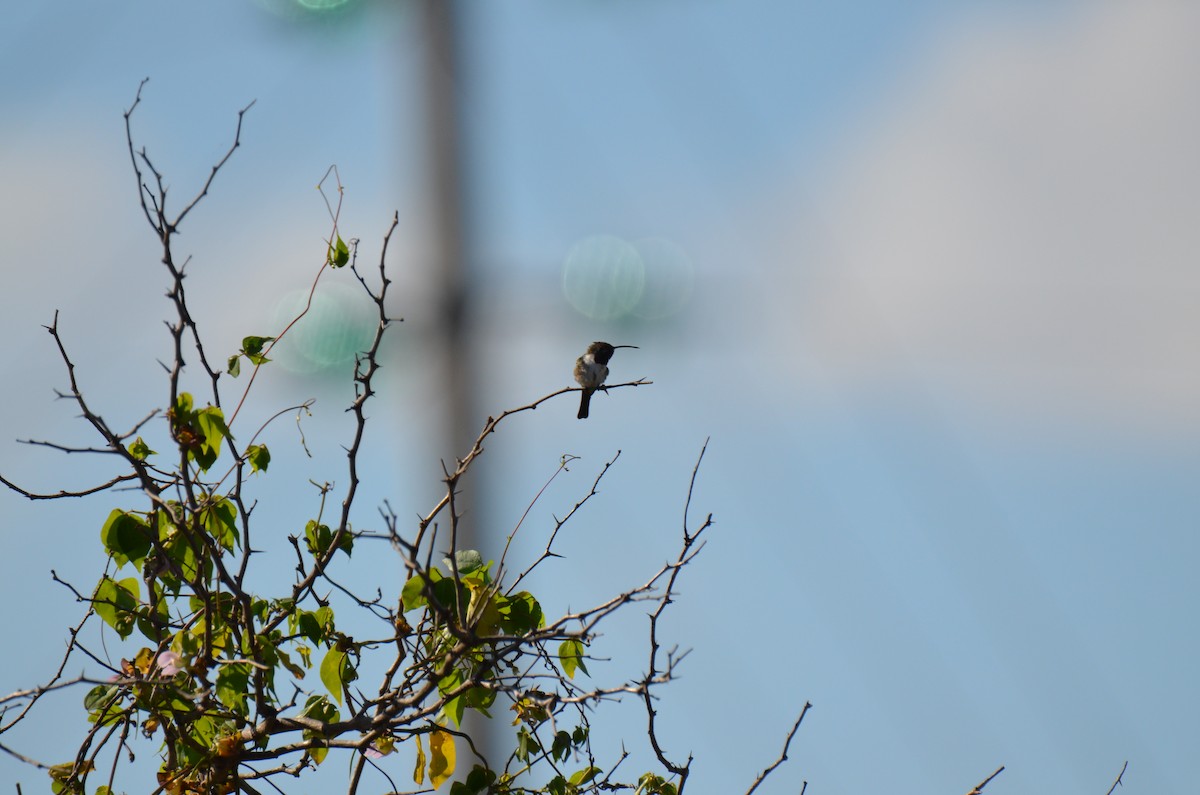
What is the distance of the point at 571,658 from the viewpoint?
145 inches

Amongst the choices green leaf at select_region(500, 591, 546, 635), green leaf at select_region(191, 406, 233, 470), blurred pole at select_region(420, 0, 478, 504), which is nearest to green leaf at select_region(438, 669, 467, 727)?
green leaf at select_region(500, 591, 546, 635)

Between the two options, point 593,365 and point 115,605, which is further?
point 593,365

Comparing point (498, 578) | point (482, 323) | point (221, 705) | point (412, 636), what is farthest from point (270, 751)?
point (482, 323)

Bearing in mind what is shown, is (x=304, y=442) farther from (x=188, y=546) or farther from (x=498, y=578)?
(x=498, y=578)

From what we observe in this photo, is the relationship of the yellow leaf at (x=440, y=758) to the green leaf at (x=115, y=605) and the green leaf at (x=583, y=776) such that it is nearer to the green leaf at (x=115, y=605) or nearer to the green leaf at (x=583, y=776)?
the green leaf at (x=583, y=776)

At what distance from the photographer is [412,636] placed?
3.62 metres

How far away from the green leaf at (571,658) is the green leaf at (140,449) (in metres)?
1.43

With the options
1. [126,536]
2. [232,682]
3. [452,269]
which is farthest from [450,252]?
[232,682]

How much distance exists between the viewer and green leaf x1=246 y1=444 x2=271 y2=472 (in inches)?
146

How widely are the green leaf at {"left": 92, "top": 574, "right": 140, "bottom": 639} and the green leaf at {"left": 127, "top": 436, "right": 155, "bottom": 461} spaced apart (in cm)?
39

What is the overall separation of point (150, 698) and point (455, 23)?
106 inches

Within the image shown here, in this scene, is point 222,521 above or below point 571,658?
above

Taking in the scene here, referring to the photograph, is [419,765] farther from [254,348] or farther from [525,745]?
[254,348]

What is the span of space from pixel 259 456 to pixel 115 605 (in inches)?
24.4
